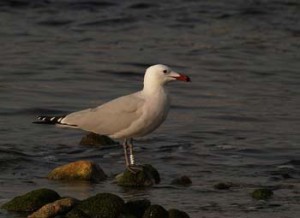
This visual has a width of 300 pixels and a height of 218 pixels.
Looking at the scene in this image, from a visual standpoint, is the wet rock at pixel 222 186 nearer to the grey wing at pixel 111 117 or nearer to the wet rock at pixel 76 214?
the grey wing at pixel 111 117

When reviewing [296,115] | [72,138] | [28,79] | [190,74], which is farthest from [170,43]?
[72,138]

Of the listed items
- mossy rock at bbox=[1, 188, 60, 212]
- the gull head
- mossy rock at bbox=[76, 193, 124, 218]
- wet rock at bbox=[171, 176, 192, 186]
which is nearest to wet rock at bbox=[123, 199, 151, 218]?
mossy rock at bbox=[76, 193, 124, 218]

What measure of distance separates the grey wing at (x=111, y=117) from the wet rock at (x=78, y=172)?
0.56 metres

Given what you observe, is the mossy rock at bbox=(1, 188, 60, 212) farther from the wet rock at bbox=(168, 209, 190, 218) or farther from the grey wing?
the grey wing

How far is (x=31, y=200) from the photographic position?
912 cm

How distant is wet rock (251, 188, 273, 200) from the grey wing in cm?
153

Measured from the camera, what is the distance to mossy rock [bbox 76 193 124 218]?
880cm

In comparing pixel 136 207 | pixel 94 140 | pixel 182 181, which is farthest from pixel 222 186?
pixel 94 140

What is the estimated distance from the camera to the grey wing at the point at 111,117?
35.4 feet

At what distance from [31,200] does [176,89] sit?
763 centimetres

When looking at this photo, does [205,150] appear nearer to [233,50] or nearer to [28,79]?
[28,79]

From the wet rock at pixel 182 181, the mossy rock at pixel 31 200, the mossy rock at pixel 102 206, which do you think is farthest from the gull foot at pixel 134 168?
the mossy rock at pixel 102 206

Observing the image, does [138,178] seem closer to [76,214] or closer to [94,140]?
[76,214]

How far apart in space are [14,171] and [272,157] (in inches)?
118
